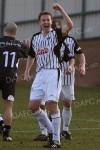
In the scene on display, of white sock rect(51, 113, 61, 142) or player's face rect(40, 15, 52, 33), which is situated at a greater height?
player's face rect(40, 15, 52, 33)

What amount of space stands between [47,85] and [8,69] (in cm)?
117

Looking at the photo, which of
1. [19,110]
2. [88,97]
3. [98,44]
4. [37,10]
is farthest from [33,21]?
[19,110]

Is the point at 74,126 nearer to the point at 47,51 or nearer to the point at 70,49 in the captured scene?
the point at 70,49

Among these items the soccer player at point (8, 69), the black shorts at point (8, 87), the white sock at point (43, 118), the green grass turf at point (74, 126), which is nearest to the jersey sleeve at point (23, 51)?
the soccer player at point (8, 69)

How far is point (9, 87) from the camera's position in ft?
35.1

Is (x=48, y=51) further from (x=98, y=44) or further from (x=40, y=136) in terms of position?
(x=98, y=44)

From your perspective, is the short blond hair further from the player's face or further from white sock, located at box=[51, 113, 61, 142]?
white sock, located at box=[51, 113, 61, 142]

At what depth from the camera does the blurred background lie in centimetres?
3020

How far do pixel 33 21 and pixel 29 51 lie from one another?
22.9 metres

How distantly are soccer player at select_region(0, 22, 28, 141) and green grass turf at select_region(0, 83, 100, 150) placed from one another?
46 cm

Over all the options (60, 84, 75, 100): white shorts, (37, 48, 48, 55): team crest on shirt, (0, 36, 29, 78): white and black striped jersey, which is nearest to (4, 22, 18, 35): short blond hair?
(0, 36, 29, 78): white and black striped jersey

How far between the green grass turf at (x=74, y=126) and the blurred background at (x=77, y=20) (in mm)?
5268

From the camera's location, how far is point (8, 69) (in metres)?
10.8

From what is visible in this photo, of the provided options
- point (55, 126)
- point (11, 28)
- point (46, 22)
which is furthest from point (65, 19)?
point (55, 126)
